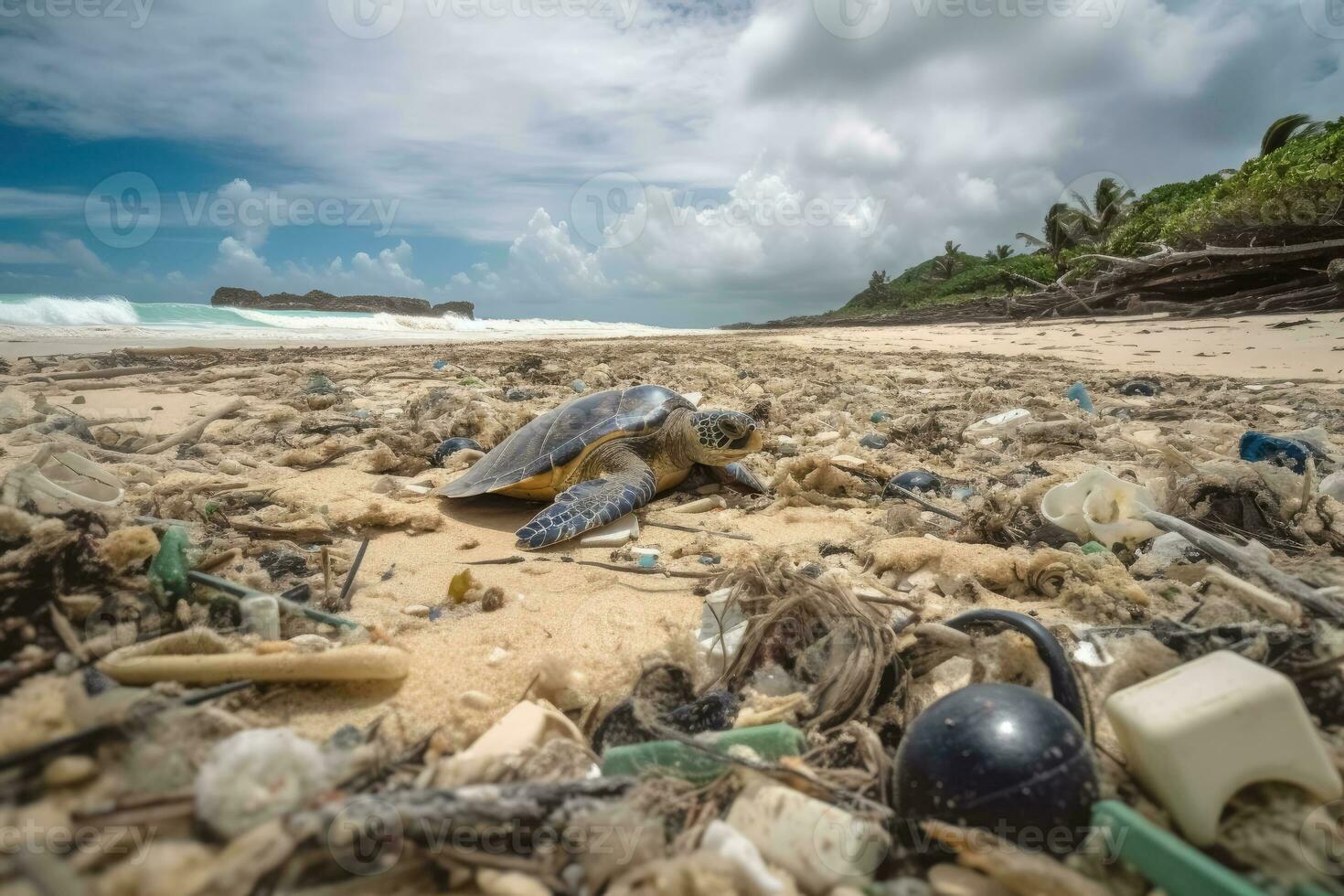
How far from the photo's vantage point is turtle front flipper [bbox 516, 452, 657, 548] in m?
3.41

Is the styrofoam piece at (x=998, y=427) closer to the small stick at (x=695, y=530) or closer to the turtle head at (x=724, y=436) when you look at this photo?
the turtle head at (x=724, y=436)

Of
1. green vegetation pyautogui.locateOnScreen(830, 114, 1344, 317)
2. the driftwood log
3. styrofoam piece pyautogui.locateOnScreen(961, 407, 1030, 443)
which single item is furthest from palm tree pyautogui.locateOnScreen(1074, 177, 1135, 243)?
styrofoam piece pyautogui.locateOnScreen(961, 407, 1030, 443)

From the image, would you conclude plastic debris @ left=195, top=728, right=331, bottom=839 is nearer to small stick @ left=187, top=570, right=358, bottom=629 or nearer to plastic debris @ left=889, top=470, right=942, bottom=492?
small stick @ left=187, top=570, right=358, bottom=629

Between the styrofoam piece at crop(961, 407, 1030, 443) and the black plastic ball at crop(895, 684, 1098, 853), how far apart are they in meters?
4.32

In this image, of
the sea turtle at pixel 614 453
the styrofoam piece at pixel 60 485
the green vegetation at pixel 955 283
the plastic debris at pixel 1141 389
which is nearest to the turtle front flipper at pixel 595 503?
the sea turtle at pixel 614 453

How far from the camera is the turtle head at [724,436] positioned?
4.25 metres

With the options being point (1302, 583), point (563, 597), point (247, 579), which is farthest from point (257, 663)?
point (1302, 583)

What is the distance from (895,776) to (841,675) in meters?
0.42

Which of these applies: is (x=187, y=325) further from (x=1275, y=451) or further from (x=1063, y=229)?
(x=1063, y=229)

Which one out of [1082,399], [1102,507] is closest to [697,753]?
[1102,507]

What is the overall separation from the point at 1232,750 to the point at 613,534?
282 centimetres

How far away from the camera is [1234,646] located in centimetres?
142

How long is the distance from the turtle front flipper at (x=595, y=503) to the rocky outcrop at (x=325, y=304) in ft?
145

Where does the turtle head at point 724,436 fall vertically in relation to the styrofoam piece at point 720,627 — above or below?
above
